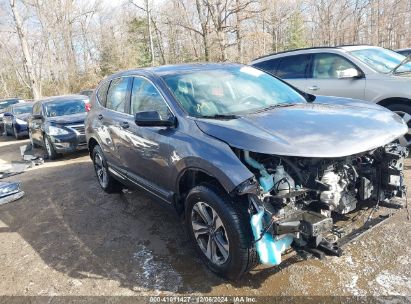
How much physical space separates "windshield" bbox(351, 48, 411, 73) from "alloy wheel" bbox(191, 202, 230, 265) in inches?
174

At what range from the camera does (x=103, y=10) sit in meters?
41.0

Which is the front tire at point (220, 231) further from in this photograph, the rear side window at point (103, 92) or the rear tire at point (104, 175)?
the rear side window at point (103, 92)

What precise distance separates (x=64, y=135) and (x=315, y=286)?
25.0 ft

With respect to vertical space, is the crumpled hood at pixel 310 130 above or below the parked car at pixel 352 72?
below

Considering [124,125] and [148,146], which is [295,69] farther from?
[148,146]

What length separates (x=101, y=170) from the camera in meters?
5.77

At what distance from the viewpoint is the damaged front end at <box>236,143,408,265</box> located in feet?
8.65

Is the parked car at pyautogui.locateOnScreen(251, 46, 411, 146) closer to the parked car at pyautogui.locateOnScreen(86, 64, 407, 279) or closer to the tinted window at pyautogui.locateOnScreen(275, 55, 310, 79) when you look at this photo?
the tinted window at pyautogui.locateOnScreen(275, 55, 310, 79)

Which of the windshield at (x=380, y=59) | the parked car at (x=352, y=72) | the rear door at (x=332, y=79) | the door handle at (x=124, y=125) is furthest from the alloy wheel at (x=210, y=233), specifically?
the windshield at (x=380, y=59)

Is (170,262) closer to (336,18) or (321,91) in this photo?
(321,91)

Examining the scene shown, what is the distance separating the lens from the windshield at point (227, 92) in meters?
3.53

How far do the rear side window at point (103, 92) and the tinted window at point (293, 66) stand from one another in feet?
11.8

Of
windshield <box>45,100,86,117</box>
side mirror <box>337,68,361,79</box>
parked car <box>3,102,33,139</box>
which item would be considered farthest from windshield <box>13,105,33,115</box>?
side mirror <box>337,68,361,79</box>

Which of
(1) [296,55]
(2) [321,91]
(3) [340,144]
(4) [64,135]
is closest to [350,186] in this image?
(3) [340,144]
